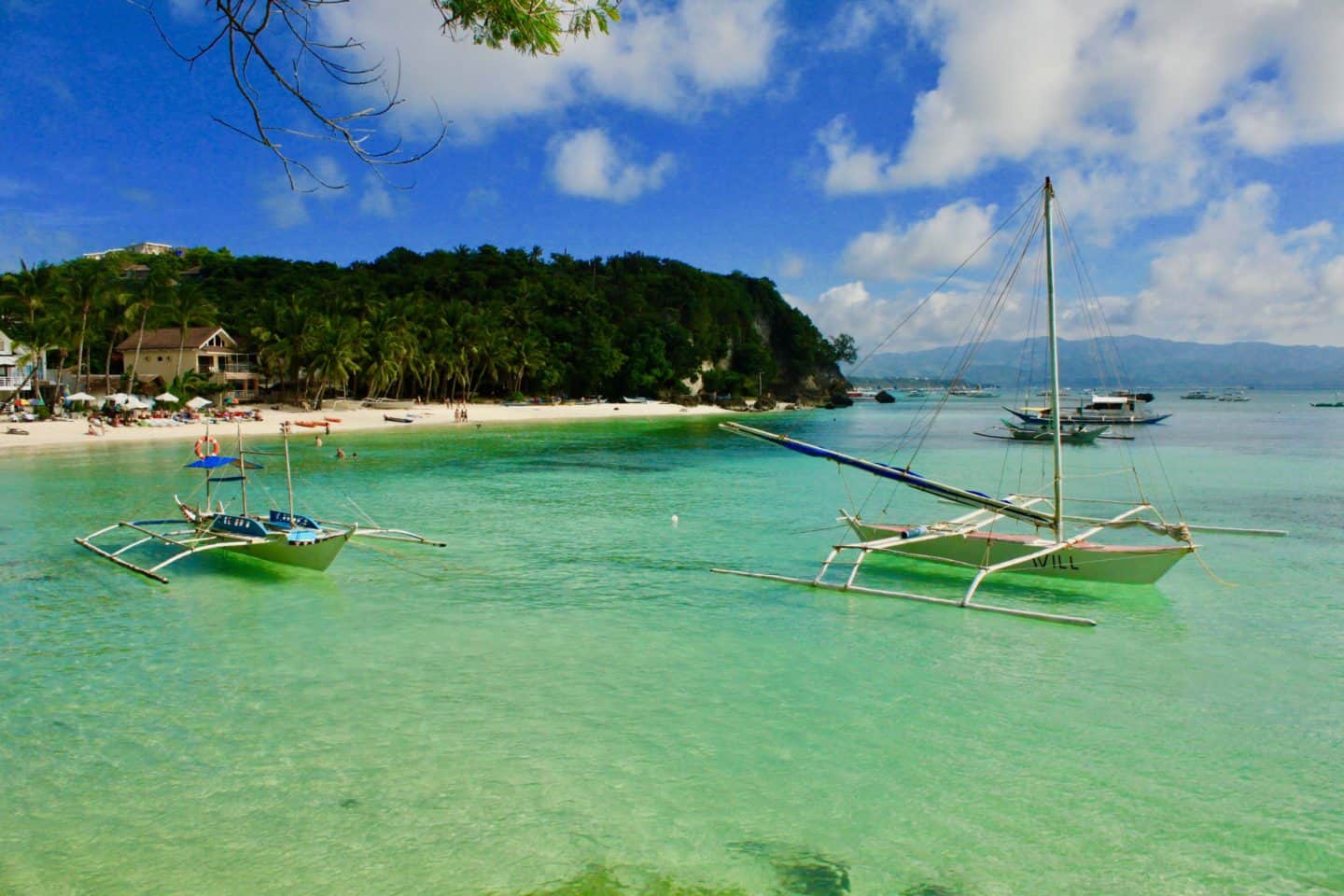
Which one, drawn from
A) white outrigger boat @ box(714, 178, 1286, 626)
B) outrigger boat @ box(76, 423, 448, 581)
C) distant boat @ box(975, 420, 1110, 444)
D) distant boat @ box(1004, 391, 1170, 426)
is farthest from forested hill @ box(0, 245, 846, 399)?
white outrigger boat @ box(714, 178, 1286, 626)

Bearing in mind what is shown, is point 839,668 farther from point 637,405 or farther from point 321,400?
point 637,405

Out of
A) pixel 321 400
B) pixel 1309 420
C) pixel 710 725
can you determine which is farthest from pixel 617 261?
pixel 710 725

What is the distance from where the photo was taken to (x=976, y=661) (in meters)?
11.1

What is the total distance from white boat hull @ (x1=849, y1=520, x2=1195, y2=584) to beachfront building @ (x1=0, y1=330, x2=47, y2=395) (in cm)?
5506

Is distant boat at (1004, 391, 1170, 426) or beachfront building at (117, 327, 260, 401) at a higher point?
beachfront building at (117, 327, 260, 401)

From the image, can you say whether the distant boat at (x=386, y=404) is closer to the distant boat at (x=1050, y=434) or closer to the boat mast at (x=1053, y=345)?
the distant boat at (x=1050, y=434)

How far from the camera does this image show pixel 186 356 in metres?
60.3

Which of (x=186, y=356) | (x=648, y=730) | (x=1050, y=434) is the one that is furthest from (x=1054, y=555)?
(x=186, y=356)

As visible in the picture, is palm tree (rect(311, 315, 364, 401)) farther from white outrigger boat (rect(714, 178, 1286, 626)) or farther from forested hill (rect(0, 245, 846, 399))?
white outrigger boat (rect(714, 178, 1286, 626))

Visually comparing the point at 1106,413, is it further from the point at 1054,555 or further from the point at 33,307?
the point at 33,307

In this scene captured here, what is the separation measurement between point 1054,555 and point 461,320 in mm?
70298

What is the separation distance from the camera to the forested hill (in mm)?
60188

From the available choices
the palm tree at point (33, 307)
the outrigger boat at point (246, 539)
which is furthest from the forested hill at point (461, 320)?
the outrigger boat at point (246, 539)

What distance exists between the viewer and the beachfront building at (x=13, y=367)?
4999cm
